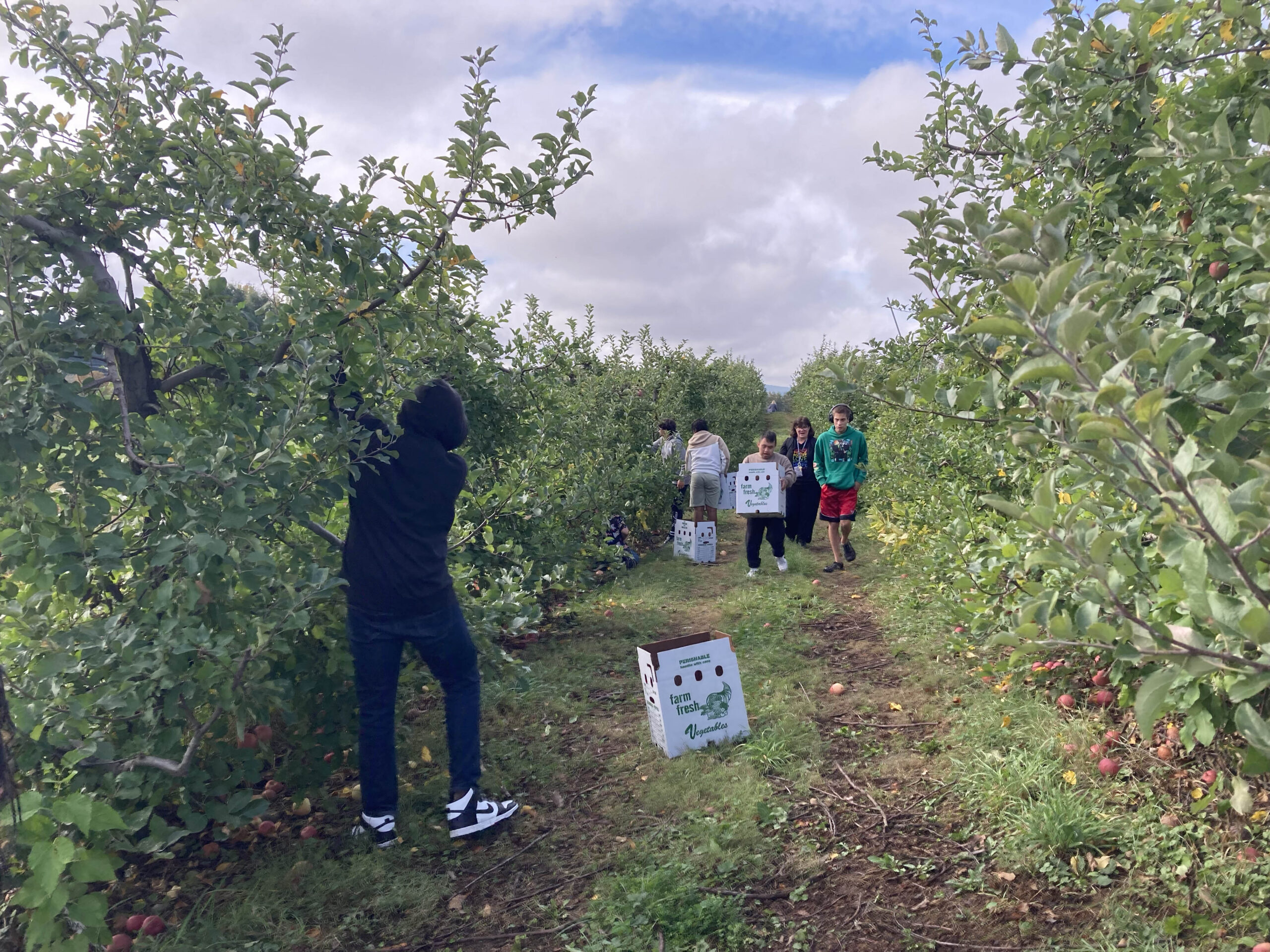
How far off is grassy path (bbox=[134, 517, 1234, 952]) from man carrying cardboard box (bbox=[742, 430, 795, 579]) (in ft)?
10.9

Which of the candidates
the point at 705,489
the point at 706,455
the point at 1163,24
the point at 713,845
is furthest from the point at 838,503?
the point at 1163,24

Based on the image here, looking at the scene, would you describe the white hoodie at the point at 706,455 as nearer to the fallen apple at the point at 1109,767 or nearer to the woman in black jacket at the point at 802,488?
the woman in black jacket at the point at 802,488

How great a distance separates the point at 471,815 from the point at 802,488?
22.0 feet

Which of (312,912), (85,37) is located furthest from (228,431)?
(312,912)

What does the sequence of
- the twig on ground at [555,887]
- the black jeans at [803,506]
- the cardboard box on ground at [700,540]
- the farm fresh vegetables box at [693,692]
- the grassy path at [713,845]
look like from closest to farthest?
the grassy path at [713,845] < the twig on ground at [555,887] < the farm fresh vegetables box at [693,692] < the cardboard box on ground at [700,540] < the black jeans at [803,506]

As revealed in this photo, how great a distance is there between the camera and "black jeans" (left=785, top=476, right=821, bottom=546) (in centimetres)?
939

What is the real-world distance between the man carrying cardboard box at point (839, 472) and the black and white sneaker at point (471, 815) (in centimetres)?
558

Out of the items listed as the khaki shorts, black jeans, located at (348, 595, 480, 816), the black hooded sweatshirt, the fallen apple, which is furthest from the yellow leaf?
the khaki shorts

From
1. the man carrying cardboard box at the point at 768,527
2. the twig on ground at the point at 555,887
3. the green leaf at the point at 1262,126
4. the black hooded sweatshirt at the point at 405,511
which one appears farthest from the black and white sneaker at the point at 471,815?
the man carrying cardboard box at the point at 768,527

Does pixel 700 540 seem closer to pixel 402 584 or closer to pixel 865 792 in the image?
pixel 865 792

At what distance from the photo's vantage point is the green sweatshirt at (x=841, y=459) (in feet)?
26.7

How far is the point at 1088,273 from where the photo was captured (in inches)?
72.6

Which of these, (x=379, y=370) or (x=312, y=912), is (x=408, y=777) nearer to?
(x=312, y=912)

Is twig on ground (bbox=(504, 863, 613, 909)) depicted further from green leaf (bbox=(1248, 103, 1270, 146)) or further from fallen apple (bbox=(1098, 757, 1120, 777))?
green leaf (bbox=(1248, 103, 1270, 146))
